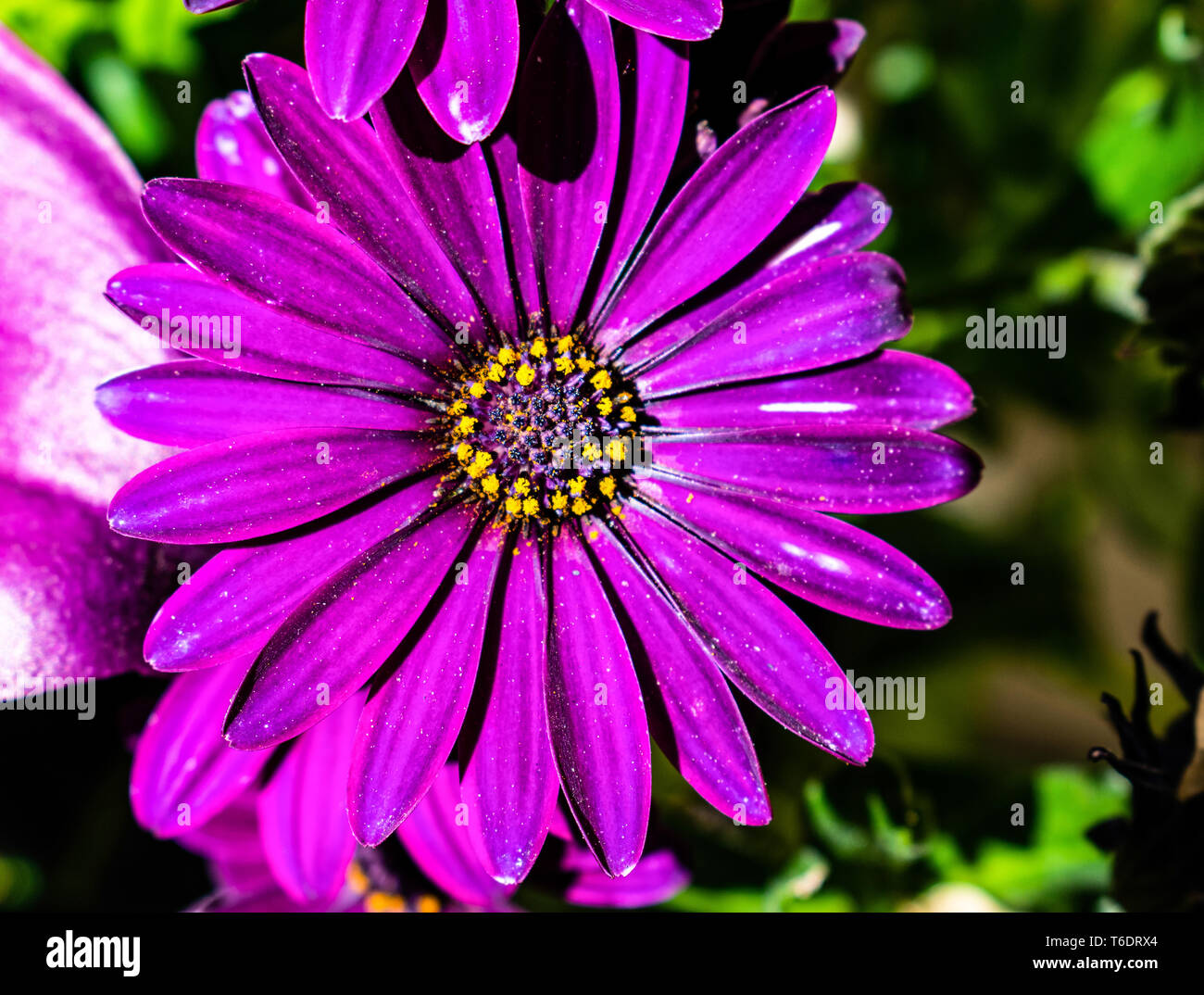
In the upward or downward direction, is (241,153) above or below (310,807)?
above

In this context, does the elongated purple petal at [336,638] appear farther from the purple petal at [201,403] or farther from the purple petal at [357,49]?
the purple petal at [357,49]

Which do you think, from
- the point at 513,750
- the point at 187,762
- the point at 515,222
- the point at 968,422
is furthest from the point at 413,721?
the point at 968,422

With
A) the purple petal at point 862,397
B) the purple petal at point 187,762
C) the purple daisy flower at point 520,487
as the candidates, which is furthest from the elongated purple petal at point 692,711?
the purple petal at point 187,762

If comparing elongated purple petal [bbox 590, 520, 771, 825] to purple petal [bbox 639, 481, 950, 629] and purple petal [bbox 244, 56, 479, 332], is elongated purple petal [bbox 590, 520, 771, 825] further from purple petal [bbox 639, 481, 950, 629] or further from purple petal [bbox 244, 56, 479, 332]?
purple petal [bbox 244, 56, 479, 332]

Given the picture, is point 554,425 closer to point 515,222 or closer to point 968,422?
point 515,222

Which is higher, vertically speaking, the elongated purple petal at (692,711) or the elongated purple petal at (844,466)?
the elongated purple petal at (844,466)
